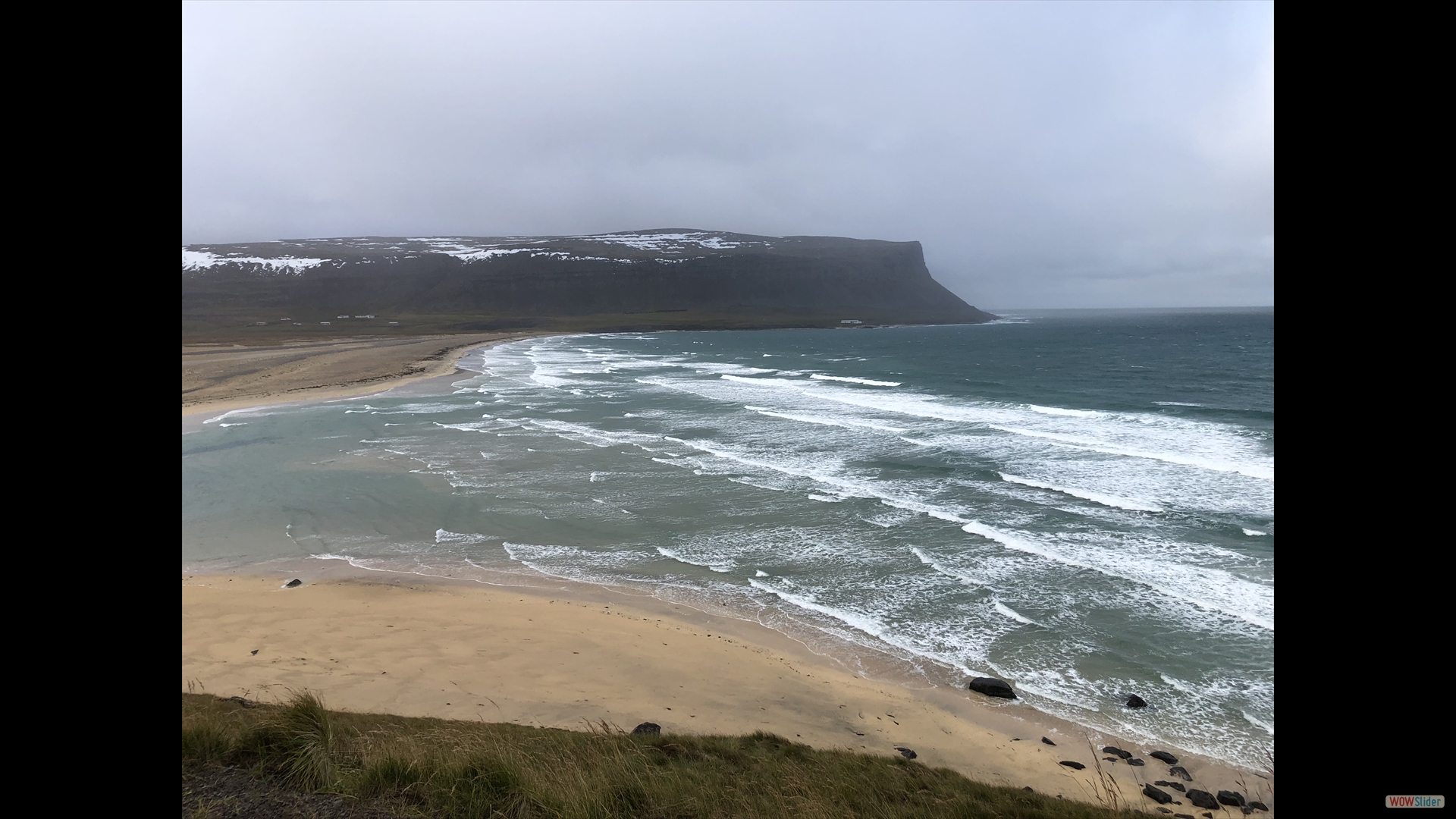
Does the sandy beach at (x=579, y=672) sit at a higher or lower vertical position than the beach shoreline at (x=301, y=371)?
lower

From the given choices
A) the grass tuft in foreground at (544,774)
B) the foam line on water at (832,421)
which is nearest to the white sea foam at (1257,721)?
the grass tuft in foreground at (544,774)

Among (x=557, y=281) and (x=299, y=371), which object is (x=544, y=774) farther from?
(x=557, y=281)

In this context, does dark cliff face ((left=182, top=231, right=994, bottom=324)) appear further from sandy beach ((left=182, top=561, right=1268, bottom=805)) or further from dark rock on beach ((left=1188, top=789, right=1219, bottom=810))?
dark rock on beach ((left=1188, top=789, right=1219, bottom=810))

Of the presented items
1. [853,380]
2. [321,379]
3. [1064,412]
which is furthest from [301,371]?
[1064,412]

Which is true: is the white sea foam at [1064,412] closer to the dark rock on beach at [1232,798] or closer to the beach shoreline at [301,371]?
the dark rock on beach at [1232,798]
